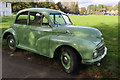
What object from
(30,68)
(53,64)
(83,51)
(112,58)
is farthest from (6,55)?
(112,58)

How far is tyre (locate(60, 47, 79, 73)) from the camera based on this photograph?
12.4 ft

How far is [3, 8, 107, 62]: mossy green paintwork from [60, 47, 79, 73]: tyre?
0.18 m

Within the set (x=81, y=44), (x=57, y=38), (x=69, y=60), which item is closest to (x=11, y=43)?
(x=57, y=38)

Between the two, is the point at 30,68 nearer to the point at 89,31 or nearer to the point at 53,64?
the point at 53,64

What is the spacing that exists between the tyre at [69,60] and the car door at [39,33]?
601 mm

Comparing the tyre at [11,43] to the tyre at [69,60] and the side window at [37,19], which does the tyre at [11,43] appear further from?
the tyre at [69,60]

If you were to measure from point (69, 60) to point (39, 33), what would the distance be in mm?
1427

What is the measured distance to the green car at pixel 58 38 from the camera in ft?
12.2

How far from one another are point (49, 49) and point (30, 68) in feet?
2.69

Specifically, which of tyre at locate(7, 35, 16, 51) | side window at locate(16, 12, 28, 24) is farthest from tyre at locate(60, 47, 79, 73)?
tyre at locate(7, 35, 16, 51)

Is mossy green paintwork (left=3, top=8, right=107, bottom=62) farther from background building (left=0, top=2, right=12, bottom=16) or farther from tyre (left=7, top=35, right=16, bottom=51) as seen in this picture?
→ background building (left=0, top=2, right=12, bottom=16)

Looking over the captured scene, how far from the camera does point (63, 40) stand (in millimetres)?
3945

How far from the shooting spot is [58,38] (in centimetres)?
410

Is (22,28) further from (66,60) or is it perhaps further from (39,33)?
(66,60)
